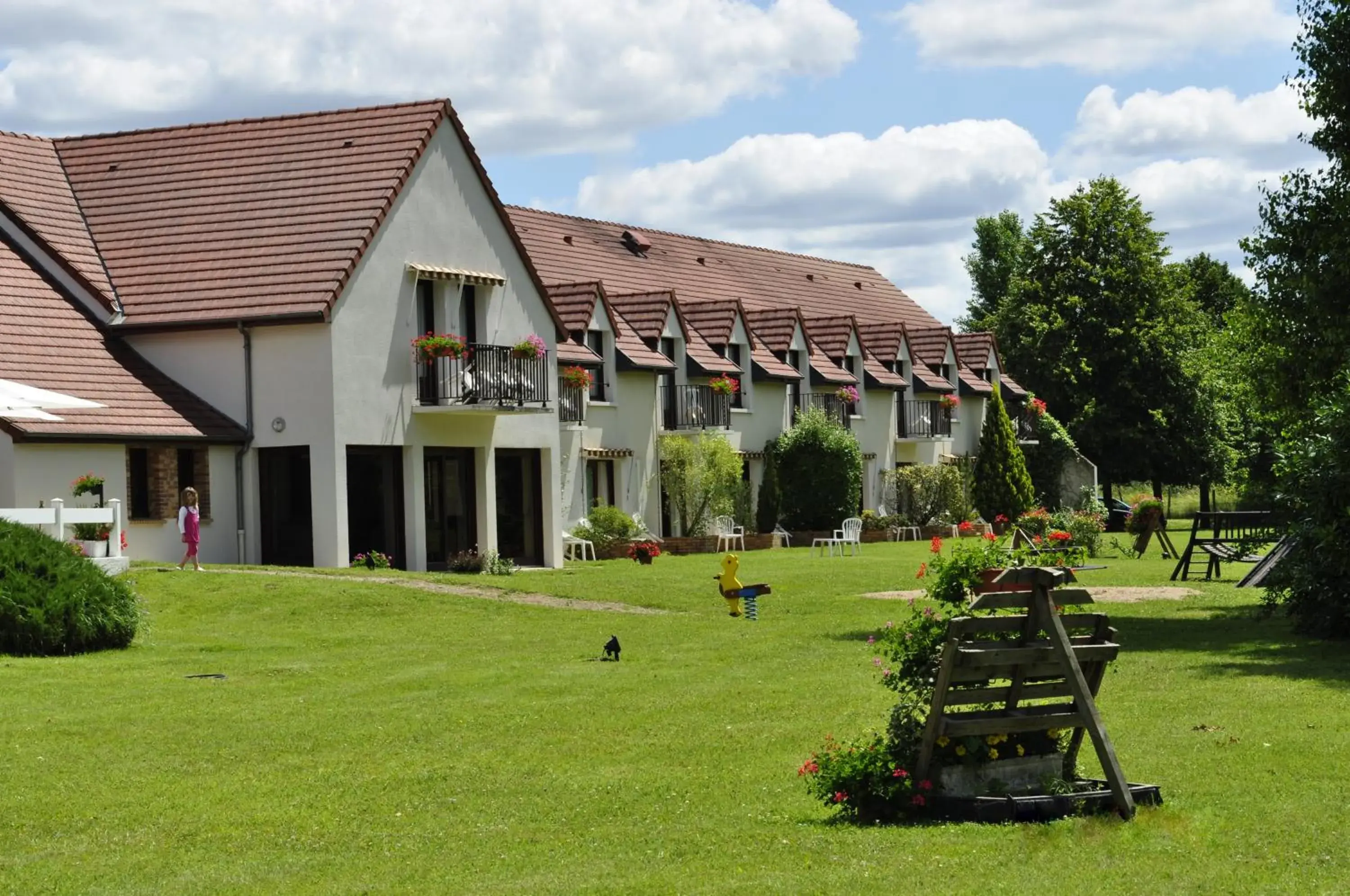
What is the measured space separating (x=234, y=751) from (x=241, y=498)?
20.6 metres

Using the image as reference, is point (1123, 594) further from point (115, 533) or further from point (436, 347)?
point (115, 533)

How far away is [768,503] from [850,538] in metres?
6.29

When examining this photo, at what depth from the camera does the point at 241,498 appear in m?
33.4

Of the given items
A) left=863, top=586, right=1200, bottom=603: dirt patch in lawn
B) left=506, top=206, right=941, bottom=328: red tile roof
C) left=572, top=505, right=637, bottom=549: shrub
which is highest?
left=506, top=206, right=941, bottom=328: red tile roof

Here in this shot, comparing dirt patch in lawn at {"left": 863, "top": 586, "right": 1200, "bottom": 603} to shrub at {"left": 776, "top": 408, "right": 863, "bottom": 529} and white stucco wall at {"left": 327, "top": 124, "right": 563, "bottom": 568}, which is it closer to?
white stucco wall at {"left": 327, "top": 124, "right": 563, "bottom": 568}

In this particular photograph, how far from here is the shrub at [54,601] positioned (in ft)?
67.3

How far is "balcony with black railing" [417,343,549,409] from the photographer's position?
116 ft

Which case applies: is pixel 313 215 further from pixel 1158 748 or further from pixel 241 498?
pixel 1158 748

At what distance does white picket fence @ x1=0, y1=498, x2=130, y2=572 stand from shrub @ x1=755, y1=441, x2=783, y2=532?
25725mm

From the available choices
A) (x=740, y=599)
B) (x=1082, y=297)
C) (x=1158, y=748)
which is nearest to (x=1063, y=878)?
(x=1158, y=748)

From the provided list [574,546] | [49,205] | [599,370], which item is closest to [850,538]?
[574,546]

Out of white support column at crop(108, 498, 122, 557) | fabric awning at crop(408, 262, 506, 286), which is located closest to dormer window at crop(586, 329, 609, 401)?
fabric awning at crop(408, 262, 506, 286)

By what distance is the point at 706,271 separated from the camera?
A: 58.9 meters

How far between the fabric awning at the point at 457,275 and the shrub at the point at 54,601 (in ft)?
46.1
